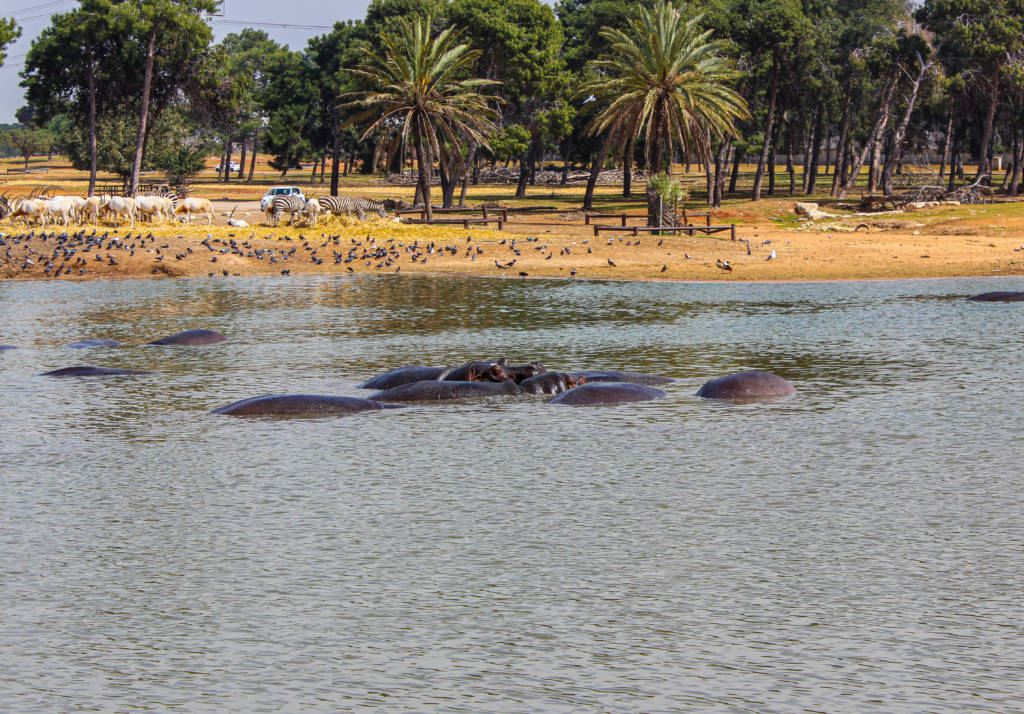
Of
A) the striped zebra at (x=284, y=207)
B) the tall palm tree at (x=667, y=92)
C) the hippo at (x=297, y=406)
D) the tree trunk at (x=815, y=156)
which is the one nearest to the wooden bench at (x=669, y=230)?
the tall palm tree at (x=667, y=92)

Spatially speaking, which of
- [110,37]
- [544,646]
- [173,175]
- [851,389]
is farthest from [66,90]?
[544,646]

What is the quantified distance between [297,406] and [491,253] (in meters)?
24.8

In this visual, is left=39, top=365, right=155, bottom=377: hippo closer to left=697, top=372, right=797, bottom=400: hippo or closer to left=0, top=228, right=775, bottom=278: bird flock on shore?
left=697, top=372, right=797, bottom=400: hippo

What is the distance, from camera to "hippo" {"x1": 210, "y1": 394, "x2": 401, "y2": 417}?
47.1 ft

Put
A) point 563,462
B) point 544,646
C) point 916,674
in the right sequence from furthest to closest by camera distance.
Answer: point 563,462, point 544,646, point 916,674

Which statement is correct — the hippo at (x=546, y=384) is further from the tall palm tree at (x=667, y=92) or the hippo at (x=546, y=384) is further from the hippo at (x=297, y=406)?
the tall palm tree at (x=667, y=92)

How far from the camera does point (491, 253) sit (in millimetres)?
38844

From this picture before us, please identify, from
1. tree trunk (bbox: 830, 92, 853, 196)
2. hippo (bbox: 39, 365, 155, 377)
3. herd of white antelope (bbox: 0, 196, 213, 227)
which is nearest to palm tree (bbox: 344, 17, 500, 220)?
herd of white antelope (bbox: 0, 196, 213, 227)

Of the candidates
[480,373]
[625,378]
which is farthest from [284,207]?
[625,378]

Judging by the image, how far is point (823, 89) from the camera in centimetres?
7369

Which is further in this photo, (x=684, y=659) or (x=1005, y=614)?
(x=1005, y=614)

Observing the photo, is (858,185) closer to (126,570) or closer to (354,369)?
(354,369)

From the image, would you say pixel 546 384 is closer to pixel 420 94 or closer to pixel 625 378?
pixel 625 378

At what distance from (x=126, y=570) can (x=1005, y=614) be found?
5827 mm
